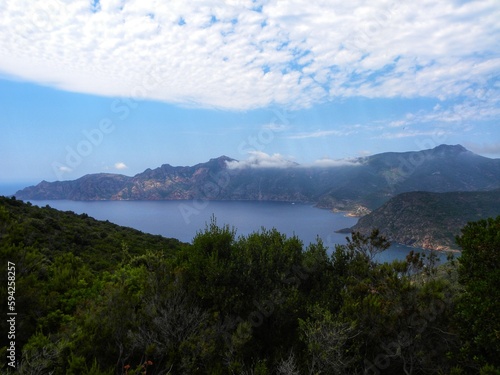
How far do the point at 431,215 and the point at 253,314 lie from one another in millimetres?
101026

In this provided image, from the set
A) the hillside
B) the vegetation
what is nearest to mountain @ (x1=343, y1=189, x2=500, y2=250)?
the hillside

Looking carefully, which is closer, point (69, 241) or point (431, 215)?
point (69, 241)

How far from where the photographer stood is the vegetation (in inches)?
304

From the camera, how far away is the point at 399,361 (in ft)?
31.2

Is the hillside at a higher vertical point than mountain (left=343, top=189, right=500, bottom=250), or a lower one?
higher

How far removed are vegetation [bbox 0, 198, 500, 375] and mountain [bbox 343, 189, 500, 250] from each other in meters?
83.6

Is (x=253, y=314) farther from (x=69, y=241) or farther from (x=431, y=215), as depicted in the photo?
(x=431, y=215)

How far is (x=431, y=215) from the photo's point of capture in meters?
94.9

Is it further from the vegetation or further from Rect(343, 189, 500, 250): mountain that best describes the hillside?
Rect(343, 189, 500, 250): mountain

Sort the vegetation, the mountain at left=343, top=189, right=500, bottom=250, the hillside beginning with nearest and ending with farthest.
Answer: the vegetation < the hillside < the mountain at left=343, top=189, right=500, bottom=250

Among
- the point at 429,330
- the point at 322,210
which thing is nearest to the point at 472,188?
the point at 322,210

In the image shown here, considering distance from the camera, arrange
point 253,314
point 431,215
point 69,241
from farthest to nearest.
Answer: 1. point 431,215
2. point 69,241
3. point 253,314

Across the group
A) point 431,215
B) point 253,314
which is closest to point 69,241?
point 253,314

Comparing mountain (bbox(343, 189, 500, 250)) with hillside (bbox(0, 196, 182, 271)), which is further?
mountain (bbox(343, 189, 500, 250))
